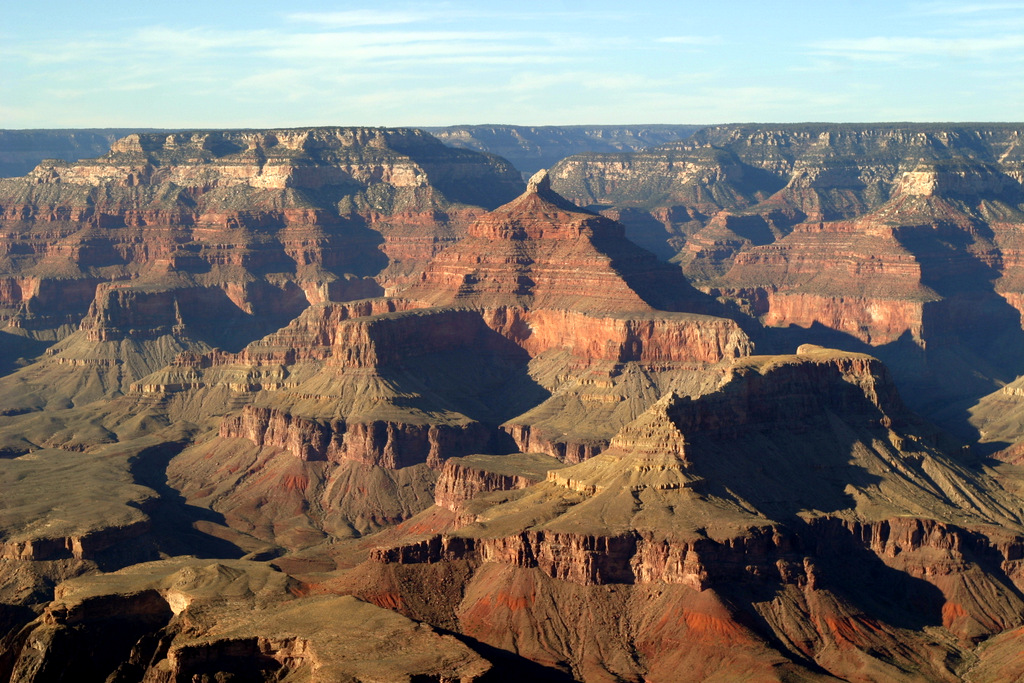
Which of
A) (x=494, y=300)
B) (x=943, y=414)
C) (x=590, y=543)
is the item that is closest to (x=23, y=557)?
(x=590, y=543)

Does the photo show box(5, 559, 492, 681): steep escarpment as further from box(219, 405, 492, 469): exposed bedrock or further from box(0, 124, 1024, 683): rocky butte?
box(219, 405, 492, 469): exposed bedrock

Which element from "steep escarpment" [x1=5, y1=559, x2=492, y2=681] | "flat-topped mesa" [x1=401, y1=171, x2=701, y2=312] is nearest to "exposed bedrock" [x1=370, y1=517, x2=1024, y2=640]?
"steep escarpment" [x1=5, y1=559, x2=492, y2=681]

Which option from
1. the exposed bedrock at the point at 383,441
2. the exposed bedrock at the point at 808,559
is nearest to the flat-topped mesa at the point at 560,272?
the exposed bedrock at the point at 383,441

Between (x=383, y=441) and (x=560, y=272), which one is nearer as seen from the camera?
(x=383, y=441)

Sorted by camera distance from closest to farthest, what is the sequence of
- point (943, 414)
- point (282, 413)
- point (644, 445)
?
point (644, 445)
point (282, 413)
point (943, 414)

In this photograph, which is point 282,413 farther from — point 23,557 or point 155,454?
point 23,557

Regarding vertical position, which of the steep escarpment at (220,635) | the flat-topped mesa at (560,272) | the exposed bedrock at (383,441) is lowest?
the exposed bedrock at (383,441)

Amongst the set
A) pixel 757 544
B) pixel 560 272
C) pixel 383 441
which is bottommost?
pixel 383 441

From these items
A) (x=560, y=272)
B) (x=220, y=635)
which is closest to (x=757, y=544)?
(x=220, y=635)

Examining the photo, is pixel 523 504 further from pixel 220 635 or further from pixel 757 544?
pixel 220 635

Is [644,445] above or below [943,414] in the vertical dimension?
above

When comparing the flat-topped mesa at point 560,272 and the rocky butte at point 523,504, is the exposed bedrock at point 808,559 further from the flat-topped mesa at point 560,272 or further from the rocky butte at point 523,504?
the flat-topped mesa at point 560,272
